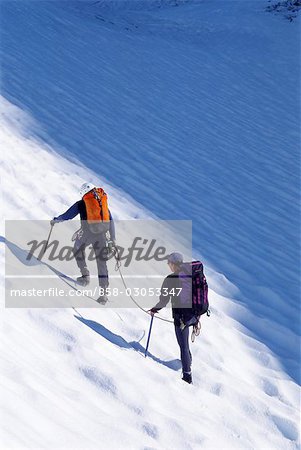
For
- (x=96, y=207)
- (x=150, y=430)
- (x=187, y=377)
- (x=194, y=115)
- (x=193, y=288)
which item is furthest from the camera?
(x=194, y=115)

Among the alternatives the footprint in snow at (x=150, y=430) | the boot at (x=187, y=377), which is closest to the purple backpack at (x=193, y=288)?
the boot at (x=187, y=377)

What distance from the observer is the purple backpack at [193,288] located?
5.81 m

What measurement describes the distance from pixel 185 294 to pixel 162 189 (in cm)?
502

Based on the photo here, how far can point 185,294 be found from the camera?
19.1 feet

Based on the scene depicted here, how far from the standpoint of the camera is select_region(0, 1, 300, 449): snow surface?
4879 millimetres

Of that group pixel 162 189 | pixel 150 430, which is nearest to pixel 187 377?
pixel 150 430

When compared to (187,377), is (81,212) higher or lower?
higher

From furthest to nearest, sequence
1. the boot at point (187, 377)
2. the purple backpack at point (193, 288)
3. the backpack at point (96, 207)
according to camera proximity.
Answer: the backpack at point (96, 207) → the boot at point (187, 377) → the purple backpack at point (193, 288)

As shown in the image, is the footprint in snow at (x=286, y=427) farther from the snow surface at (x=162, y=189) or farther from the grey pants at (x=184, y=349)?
the grey pants at (x=184, y=349)

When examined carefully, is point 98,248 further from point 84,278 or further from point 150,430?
point 150,430

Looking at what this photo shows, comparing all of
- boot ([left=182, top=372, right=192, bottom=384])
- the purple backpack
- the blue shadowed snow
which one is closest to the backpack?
the purple backpack

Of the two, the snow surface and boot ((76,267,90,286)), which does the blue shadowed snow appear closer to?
the snow surface

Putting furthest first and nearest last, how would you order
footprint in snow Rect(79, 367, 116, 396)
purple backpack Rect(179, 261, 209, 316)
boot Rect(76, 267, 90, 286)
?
1. boot Rect(76, 267, 90, 286)
2. purple backpack Rect(179, 261, 209, 316)
3. footprint in snow Rect(79, 367, 116, 396)

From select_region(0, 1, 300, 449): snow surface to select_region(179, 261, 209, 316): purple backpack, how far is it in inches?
29.3
